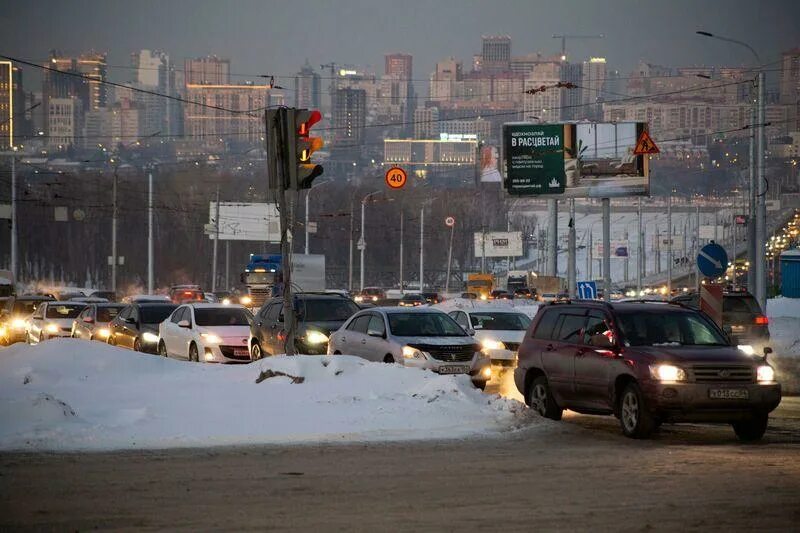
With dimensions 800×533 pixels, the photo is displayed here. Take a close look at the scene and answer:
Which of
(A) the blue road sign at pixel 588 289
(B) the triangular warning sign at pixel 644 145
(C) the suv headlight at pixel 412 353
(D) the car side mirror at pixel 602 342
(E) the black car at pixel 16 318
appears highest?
(B) the triangular warning sign at pixel 644 145

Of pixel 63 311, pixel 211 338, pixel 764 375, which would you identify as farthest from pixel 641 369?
pixel 63 311

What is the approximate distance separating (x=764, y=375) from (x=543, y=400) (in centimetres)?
345

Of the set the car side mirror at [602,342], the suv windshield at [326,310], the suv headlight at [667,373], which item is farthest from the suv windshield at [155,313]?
the suv headlight at [667,373]

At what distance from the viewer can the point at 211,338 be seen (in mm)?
28922

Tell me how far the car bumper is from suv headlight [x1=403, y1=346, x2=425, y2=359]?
22.7ft

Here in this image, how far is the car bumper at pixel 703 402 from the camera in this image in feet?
51.2

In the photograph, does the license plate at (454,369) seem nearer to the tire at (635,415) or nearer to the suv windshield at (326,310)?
the tire at (635,415)

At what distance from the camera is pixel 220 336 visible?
95.5 feet

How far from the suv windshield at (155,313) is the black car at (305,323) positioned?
5.16 meters

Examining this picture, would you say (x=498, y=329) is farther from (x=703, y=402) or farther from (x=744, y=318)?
(x=703, y=402)

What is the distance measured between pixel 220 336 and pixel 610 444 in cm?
1510

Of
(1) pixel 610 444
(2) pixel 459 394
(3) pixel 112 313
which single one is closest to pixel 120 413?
(2) pixel 459 394

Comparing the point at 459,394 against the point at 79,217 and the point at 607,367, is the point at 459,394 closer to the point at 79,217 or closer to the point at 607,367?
the point at 607,367

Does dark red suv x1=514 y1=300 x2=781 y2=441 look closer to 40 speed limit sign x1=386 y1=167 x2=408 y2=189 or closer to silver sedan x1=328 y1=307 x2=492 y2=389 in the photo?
silver sedan x1=328 y1=307 x2=492 y2=389
